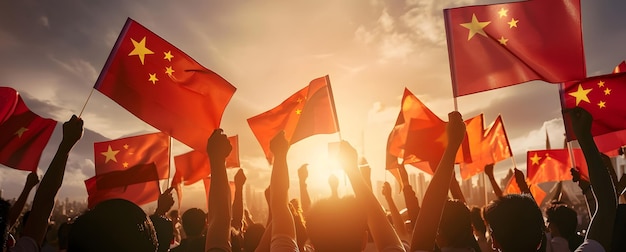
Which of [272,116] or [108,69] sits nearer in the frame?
[108,69]

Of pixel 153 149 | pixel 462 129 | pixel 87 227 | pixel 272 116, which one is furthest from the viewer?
pixel 153 149

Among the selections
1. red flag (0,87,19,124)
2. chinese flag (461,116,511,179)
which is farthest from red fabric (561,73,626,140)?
red flag (0,87,19,124)

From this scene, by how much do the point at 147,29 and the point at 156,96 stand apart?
1214 mm

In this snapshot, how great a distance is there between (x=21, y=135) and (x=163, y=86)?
3895 mm

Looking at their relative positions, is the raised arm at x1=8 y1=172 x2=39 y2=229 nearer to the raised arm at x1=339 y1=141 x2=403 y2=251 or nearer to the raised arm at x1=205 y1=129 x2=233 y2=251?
the raised arm at x1=205 y1=129 x2=233 y2=251

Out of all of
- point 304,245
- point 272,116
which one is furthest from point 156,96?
point 304,245

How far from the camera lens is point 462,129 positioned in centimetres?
286

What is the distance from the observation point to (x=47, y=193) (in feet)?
10.9

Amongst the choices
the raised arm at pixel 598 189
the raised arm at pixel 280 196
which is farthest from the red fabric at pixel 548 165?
the raised arm at pixel 280 196

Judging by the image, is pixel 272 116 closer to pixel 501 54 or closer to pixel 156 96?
pixel 156 96

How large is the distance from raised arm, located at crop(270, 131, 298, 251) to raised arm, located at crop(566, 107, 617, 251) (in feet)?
7.06

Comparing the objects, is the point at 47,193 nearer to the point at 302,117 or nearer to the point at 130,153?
the point at 302,117

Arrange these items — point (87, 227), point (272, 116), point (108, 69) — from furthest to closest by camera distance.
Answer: point (272, 116), point (108, 69), point (87, 227)

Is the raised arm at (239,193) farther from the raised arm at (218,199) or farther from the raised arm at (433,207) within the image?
the raised arm at (433,207)
